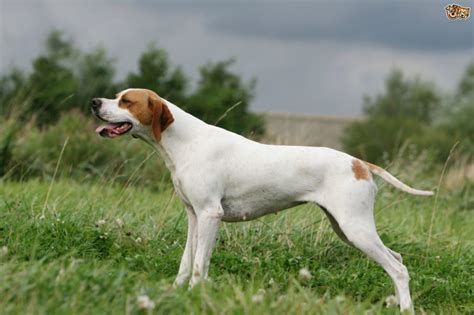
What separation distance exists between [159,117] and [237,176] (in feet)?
2.37

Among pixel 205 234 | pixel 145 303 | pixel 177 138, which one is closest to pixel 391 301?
pixel 205 234

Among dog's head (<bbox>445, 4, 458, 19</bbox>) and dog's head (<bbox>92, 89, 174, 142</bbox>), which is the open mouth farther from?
dog's head (<bbox>445, 4, 458, 19</bbox>)

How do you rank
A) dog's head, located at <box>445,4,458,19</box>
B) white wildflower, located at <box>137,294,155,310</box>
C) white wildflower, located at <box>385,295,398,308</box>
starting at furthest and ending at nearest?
dog's head, located at <box>445,4,458,19</box>, white wildflower, located at <box>385,295,398,308</box>, white wildflower, located at <box>137,294,155,310</box>

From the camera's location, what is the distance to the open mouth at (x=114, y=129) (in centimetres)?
575

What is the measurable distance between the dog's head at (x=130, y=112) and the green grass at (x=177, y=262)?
0.99 metres

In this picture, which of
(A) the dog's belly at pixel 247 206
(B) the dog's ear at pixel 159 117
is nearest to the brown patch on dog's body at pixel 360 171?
(A) the dog's belly at pixel 247 206

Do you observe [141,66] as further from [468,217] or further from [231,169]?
[231,169]

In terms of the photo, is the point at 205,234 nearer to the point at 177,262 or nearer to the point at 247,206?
the point at 247,206

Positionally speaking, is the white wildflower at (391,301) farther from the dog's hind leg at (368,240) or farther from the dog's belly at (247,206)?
the dog's belly at (247,206)

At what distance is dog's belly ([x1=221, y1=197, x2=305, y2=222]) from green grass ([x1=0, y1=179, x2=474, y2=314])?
1.56 feet

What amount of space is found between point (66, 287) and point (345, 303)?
183 cm

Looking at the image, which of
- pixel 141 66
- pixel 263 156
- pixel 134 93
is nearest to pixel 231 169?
pixel 263 156

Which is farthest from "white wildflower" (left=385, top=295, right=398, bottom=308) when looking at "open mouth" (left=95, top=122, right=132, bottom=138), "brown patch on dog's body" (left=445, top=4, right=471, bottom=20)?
"brown patch on dog's body" (left=445, top=4, right=471, bottom=20)

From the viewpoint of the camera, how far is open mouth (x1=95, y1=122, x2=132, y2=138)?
5.75 m
